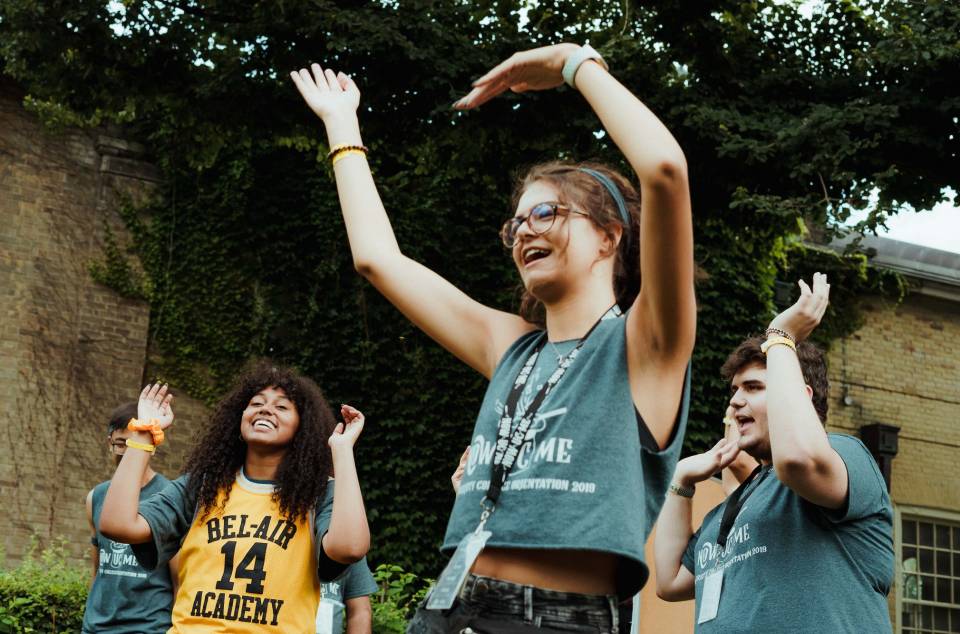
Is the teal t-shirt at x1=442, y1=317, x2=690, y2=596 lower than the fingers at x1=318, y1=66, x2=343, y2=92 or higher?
lower

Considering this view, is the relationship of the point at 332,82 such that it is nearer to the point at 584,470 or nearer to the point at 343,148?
the point at 343,148

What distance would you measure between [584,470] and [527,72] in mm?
796

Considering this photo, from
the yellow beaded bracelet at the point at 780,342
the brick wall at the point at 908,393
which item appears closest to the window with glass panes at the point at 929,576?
the brick wall at the point at 908,393

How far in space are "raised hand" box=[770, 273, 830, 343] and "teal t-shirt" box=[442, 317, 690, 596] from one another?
4.23ft

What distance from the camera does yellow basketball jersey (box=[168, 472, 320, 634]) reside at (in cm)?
393

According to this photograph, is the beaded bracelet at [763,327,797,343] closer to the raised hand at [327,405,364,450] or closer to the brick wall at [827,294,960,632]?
the raised hand at [327,405,364,450]

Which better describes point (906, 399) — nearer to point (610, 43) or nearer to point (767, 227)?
point (767, 227)

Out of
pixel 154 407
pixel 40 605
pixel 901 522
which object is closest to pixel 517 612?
pixel 154 407

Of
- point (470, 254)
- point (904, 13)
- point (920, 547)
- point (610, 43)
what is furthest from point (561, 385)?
point (920, 547)

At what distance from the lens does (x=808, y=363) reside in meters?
3.79

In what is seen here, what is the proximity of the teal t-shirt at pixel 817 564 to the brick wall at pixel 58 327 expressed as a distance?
1102 centimetres

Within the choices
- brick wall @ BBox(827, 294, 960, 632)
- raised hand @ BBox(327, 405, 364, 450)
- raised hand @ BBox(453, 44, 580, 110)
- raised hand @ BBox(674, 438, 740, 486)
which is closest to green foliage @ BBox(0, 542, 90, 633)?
raised hand @ BBox(327, 405, 364, 450)

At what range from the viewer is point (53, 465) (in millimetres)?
12953

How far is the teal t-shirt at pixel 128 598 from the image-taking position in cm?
542
